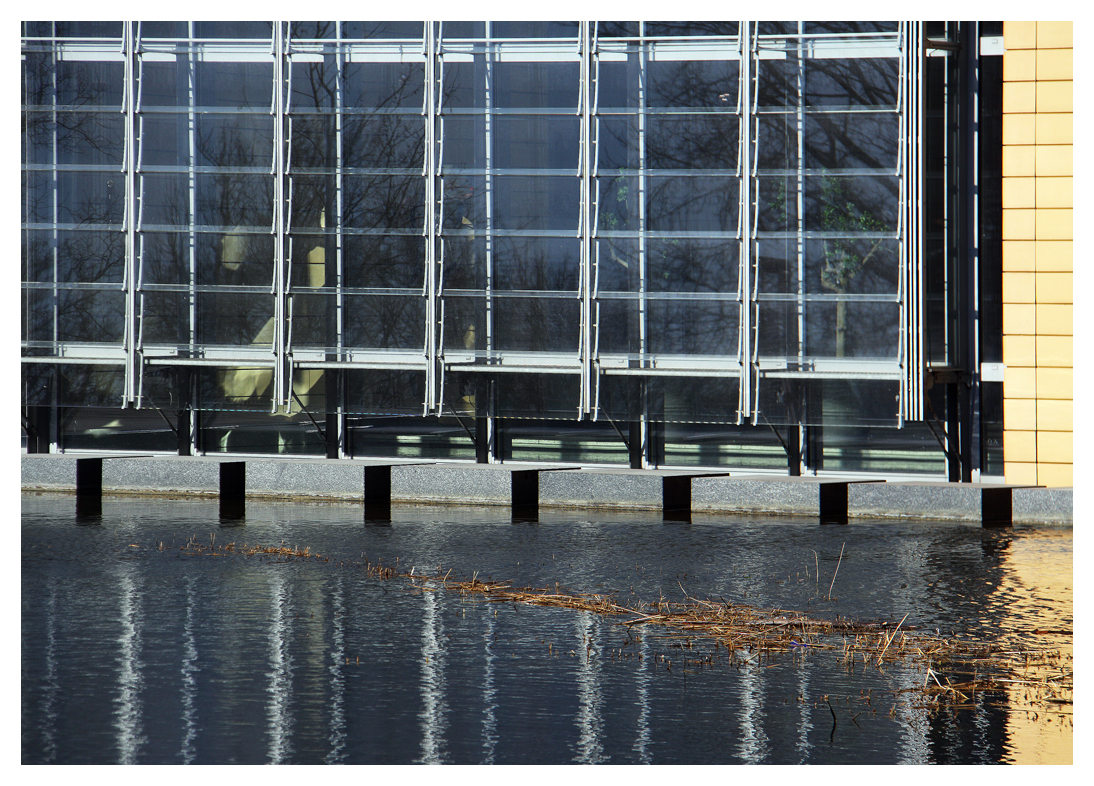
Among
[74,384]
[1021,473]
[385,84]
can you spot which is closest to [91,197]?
[74,384]

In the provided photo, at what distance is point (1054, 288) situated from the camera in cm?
1792

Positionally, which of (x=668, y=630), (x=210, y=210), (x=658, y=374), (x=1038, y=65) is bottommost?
(x=668, y=630)

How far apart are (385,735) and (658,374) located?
42.1 ft

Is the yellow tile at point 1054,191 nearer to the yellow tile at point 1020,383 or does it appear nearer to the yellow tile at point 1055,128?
the yellow tile at point 1055,128

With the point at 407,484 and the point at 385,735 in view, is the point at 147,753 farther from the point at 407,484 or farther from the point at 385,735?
the point at 407,484

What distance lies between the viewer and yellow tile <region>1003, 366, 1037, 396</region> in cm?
1809

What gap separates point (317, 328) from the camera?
68.7ft

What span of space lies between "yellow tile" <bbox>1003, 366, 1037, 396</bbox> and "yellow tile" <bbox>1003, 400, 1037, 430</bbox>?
0.08 meters

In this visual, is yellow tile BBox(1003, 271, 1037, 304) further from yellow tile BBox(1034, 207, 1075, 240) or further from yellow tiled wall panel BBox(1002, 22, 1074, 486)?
yellow tile BBox(1034, 207, 1075, 240)

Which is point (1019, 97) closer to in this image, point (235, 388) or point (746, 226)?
point (746, 226)

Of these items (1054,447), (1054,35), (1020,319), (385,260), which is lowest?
(1054,447)

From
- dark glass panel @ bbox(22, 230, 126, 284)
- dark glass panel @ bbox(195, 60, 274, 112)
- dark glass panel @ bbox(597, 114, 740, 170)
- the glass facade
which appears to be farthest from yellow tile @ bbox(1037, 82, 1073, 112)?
dark glass panel @ bbox(22, 230, 126, 284)

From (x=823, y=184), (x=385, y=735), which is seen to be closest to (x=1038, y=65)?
(x=823, y=184)

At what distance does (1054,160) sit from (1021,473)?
4224mm
